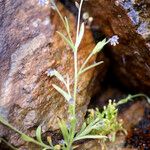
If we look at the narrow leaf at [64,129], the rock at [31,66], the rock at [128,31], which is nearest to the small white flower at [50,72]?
the rock at [31,66]

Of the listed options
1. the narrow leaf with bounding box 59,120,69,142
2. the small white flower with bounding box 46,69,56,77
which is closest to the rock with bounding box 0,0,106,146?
the small white flower with bounding box 46,69,56,77

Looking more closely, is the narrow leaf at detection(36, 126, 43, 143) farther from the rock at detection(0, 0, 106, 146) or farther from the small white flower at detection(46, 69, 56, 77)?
the small white flower at detection(46, 69, 56, 77)

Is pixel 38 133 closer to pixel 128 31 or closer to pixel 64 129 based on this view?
pixel 64 129

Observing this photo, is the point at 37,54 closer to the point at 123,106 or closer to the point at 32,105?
the point at 32,105

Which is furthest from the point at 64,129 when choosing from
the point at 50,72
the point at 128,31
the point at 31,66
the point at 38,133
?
the point at 128,31

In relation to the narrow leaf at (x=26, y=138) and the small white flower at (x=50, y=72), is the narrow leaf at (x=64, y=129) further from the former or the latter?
the small white flower at (x=50, y=72)

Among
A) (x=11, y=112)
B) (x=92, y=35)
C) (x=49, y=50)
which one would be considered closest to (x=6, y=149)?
(x=11, y=112)
